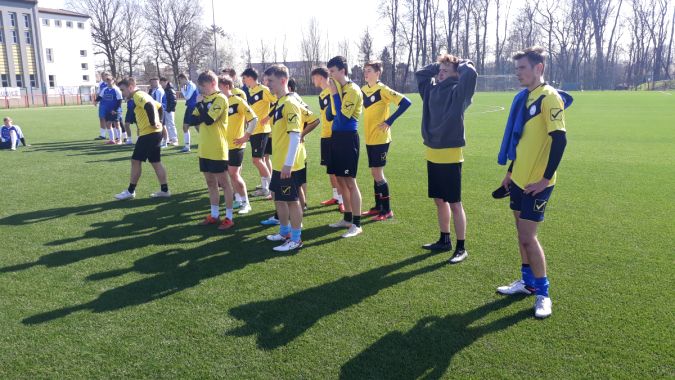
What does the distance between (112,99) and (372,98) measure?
1158cm

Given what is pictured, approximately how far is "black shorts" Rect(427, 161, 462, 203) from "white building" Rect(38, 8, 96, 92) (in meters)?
62.0

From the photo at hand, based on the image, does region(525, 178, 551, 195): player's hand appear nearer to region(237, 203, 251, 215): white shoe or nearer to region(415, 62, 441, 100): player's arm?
region(415, 62, 441, 100): player's arm

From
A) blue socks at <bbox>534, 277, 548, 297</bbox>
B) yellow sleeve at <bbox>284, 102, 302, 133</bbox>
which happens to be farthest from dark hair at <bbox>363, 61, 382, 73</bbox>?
blue socks at <bbox>534, 277, 548, 297</bbox>

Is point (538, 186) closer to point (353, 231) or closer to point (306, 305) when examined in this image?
point (306, 305)

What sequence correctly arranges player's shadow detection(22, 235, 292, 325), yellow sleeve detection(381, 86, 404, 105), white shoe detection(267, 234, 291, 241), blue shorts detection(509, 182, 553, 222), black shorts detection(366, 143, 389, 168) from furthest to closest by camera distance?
black shorts detection(366, 143, 389, 168) → yellow sleeve detection(381, 86, 404, 105) → white shoe detection(267, 234, 291, 241) → player's shadow detection(22, 235, 292, 325) → blue shorts detection(509, 182, 553, 222)

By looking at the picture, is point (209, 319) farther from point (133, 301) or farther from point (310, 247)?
point (310, 247)

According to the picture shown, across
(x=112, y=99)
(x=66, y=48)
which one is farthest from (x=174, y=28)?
(x=112, y=99)

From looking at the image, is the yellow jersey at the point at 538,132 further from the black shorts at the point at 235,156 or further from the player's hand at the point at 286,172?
the black shorts at the point at 235,156

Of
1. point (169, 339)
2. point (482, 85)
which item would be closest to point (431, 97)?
point (169, 339)

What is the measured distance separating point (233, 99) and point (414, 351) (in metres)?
4.75

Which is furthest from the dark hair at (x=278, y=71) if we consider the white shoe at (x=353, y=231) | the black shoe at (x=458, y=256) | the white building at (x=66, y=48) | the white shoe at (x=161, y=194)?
the white building at (x=66, y=48)

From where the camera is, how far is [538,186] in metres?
3.66

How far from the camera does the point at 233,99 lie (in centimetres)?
688

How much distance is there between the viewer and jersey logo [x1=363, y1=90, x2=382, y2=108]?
637 centimetres
